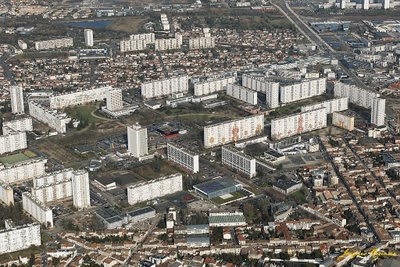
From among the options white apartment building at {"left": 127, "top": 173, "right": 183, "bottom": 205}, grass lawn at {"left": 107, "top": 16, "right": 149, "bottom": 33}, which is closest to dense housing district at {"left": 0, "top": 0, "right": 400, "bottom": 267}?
white apartment building at {"left": 127, "top": 173, "right": 183, "bottom": 205}

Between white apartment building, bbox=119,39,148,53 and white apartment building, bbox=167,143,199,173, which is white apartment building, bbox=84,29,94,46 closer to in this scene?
white apartment building, bbox=119,39,148,53

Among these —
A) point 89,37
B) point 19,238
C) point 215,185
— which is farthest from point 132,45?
point 19,238

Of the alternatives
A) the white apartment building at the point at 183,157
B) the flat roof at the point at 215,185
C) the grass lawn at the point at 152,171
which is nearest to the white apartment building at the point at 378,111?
the flat roof at the point at 215,185

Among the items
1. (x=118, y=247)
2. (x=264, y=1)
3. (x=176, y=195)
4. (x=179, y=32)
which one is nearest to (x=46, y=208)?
(x=118, y=247)

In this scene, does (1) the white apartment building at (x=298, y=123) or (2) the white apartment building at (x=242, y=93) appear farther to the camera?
(2) the white apartment building at (x=242, y=93)

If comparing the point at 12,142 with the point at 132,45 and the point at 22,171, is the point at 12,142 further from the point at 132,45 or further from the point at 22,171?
the point at 132,45

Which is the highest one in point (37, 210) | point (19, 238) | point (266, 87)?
point (266, 87)

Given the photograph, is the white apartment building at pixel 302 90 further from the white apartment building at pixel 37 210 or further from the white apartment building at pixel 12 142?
the white apartment building at pixel 37 210
